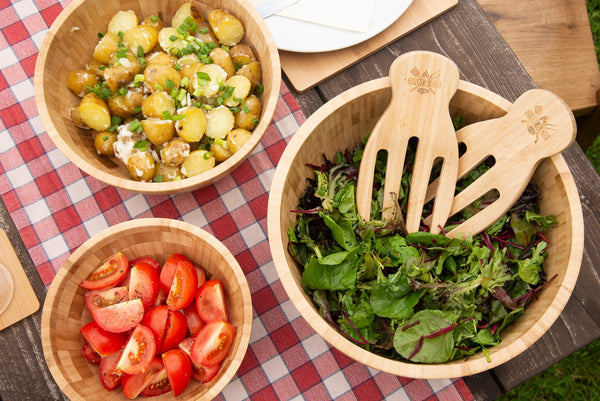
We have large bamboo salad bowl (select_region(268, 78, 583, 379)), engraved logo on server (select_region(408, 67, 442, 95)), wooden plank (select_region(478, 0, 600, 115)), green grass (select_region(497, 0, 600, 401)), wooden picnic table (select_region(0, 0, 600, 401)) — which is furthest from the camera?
green grass (select_region(497, 0, 600, 401))

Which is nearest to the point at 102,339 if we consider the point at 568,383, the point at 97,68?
the point at 97,68

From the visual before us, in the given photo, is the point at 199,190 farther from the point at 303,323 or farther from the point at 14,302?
the point at 14,302

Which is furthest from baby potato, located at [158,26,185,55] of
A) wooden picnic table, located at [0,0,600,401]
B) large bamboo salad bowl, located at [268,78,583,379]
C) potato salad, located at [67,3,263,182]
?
large bamboo salad bowl, located at [268,78,583,379]

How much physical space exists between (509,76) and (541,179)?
0.41 meters

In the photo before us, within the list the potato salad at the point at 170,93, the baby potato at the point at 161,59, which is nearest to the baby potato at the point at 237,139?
the potato salad at the point at 170,93

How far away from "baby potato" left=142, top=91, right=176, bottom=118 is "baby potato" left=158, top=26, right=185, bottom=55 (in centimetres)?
13

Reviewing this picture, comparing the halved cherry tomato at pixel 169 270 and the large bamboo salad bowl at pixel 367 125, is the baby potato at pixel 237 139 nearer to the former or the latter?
the large bamboo salad bowl at pixel 367 125

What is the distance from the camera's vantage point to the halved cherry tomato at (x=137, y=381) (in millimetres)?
1152

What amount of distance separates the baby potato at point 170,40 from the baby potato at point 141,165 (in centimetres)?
27

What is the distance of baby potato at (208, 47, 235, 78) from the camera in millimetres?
1252

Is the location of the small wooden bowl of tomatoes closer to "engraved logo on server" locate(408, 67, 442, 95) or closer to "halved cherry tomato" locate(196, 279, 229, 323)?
"halved cherry tomato" locate(196, 279, 229, 323)

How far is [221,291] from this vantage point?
120 centimetres

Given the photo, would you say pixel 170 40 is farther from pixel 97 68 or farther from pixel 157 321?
pixel 157 321

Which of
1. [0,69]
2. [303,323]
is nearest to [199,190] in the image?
[303,323]
